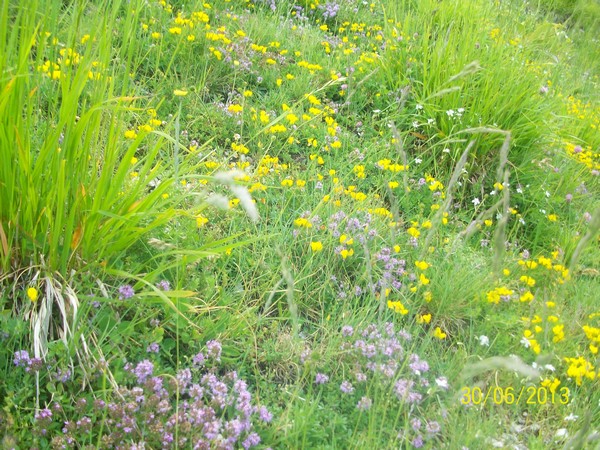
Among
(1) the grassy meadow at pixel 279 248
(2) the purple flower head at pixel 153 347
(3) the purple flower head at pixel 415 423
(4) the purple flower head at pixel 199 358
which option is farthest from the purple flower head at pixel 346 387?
(2) the purple flower head at pixel 153 347

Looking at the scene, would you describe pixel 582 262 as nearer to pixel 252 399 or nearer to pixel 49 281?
pixel 252 399

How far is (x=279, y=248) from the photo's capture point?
2705 millimetres

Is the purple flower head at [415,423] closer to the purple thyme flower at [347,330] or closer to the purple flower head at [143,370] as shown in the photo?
the purple thyme flower at [347,330]

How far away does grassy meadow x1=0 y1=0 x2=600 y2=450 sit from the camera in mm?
1938

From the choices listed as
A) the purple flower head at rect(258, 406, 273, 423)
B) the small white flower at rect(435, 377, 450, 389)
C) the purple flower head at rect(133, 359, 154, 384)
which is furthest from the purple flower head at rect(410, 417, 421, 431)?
the purple flower head at rect(133, 359, 154, 384)

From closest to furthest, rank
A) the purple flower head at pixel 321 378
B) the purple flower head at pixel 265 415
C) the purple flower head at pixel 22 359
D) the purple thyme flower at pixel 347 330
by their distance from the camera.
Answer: the purple flower head at pixel 22 359, the purple flower head at pixel 265 415, the purple flower head at pixel 321 378, the purple thyme flower at pixel 347 330

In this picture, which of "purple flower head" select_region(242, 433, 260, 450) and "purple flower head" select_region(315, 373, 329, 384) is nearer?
"purple flower head" select_region(242, 433, 260, 450)

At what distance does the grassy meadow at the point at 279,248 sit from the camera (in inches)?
76.3

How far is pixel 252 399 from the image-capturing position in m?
2.16

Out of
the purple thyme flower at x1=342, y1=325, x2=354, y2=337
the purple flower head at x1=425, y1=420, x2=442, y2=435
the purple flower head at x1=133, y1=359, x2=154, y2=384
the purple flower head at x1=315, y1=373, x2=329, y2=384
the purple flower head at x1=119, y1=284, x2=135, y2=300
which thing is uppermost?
the purple flower head at x1=119, y1=284, x2=135, y2=300

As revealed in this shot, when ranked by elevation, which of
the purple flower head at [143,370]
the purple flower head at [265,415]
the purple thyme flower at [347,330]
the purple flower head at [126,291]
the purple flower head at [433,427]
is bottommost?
the purple flower head at [265,415]

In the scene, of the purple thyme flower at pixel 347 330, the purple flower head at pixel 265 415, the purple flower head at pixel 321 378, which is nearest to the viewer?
the purple flower head at pixel 265 415
